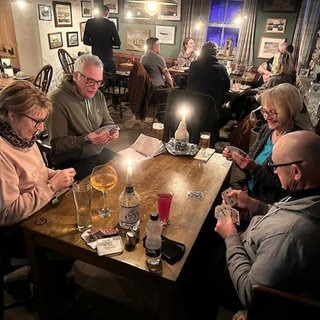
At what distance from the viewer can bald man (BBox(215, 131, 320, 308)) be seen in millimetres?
939

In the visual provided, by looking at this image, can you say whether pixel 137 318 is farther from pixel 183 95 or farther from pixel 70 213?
pixel 183 95

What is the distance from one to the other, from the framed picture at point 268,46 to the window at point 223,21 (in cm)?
59

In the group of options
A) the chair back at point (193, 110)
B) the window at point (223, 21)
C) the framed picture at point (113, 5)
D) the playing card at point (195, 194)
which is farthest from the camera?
the framed picture at point (113, 5)

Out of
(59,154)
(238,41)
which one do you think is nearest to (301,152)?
(59,154)

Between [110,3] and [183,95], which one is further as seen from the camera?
[110,3]

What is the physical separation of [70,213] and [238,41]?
5851 mm

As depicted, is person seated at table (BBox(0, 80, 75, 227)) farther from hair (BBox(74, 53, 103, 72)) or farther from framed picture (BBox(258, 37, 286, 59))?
framed picture (BBox(258, 37, 286, 59))

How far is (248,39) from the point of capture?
19.7 ft

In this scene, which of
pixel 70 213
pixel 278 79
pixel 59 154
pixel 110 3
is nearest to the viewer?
pixel 70 213

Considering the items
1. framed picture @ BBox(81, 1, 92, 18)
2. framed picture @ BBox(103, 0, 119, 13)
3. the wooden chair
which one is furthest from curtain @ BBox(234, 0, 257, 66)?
the wooden chair

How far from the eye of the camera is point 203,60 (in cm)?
360

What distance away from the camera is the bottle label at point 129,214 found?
1237mm

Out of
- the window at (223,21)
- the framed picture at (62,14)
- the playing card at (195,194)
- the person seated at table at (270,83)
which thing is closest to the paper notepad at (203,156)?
the playing card at (195,194)

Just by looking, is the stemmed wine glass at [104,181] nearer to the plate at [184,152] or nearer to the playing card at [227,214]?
the playing card at [227,214]
